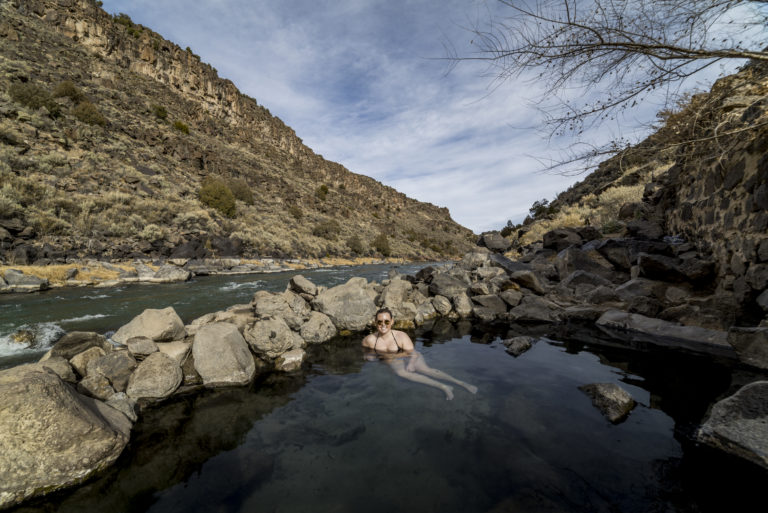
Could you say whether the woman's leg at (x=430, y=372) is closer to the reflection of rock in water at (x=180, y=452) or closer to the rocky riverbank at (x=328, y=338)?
the rocky riverbank at (x=328, y=338)

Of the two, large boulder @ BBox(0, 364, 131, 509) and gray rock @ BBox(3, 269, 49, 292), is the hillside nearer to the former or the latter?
gray rock @ BBox(3, 269, 49, 292)

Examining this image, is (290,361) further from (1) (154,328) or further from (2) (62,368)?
(2) (62,368)

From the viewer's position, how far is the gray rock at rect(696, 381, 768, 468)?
216 cm

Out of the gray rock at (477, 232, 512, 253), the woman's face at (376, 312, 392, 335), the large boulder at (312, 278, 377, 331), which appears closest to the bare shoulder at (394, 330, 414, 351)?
the woman's face at (376, 312, 392, 335)

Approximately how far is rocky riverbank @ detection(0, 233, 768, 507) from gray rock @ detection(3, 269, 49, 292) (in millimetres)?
8735

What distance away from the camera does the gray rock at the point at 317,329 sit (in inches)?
227

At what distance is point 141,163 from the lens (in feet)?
74.1

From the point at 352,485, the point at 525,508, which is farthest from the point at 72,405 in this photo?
the point at 525,508

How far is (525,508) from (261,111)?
63379 millimetres

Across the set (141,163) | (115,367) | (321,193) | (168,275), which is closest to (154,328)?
(115,367)

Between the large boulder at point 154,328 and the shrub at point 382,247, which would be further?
the shrub at point 382,247

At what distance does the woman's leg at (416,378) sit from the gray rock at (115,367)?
3.53 m

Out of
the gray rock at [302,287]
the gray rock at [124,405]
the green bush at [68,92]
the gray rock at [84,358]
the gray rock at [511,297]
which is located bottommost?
the gray rock at [124,405]

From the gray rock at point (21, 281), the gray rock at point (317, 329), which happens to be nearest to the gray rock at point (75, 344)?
the gray rock at point (317, 329)
